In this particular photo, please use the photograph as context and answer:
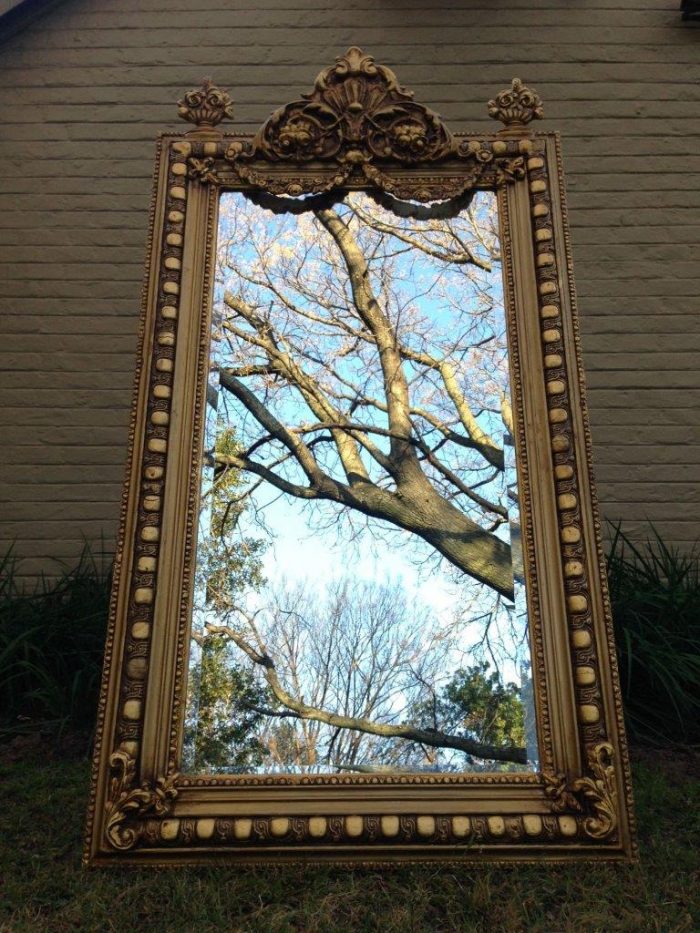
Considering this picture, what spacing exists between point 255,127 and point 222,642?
3.25 m

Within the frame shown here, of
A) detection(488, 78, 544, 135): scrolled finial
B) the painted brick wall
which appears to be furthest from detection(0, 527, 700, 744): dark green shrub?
detection(488, 78, 544, 135): scrolled finial

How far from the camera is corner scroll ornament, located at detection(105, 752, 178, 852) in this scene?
181 centimetres

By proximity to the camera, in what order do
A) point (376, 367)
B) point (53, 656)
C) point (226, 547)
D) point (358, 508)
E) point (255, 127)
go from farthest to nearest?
point (255, 127) < point (53, 656) < point (376, 367) < point (358, 508) < point (226, 547)

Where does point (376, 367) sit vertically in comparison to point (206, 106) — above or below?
below

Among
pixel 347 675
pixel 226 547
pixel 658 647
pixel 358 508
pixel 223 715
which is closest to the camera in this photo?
pixel 223 715

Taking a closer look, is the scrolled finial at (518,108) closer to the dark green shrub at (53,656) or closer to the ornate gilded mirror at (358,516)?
the ornate gilded mirror at (358,516)

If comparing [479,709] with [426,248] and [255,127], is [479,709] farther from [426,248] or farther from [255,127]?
[255,127]

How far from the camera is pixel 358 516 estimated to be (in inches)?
91.9

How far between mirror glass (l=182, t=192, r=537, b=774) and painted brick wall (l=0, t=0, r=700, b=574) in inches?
60.4

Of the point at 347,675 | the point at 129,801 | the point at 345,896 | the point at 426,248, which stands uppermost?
the point at 426,248

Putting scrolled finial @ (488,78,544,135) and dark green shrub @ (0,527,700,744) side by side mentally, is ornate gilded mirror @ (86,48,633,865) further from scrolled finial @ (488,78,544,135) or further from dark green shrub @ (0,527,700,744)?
dark green shrub @ (0,527,700,744)

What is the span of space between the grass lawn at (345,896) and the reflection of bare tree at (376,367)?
78cm

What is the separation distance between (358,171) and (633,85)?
8.33ft

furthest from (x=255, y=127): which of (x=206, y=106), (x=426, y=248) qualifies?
(x=426, y=248)
